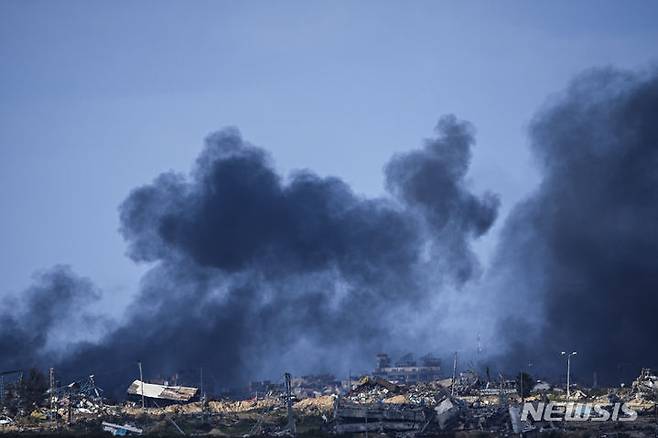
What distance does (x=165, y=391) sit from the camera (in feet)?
265

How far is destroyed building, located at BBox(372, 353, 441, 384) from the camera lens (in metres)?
120

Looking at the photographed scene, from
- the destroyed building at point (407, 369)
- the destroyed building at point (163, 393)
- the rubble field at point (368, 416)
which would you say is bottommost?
the rubble field at point (368, 416)

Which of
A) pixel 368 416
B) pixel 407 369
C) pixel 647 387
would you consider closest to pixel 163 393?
pixel 368 416

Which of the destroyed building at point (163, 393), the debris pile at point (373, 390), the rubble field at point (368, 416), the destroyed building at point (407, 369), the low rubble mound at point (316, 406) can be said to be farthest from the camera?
the destroyed building at point (407, 369)

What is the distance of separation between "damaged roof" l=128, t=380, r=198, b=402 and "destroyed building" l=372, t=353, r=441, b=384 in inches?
1577

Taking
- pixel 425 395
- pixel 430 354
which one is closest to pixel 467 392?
pixel 425 395

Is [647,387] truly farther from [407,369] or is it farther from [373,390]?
[407,369]

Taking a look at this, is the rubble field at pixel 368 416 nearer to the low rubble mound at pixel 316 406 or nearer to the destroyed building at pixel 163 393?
the low rubble mound at pixel 316 406

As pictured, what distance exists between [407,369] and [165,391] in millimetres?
48376

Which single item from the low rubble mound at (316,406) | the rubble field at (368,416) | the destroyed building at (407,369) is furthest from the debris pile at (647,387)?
the destroyed building at (407,369)

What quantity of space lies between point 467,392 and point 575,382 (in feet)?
60.0

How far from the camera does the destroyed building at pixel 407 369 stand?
120 m

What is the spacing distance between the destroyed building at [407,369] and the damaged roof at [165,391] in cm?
4005

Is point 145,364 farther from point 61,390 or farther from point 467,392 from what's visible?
point 467,392
